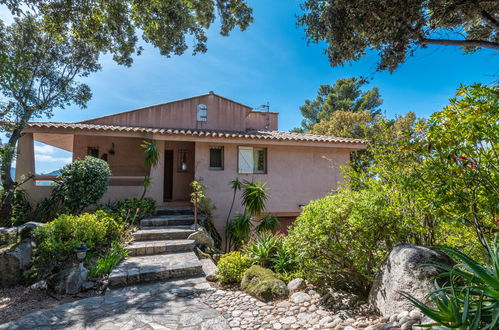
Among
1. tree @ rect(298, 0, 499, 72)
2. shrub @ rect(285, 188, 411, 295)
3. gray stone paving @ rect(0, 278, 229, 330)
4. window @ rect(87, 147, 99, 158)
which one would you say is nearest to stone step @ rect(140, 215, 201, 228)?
gray stone paving @ rect(0, 278, 229, 330)

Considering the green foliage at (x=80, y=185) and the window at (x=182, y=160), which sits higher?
the window at (x=182, y=160)

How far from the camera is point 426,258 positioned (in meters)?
3.21

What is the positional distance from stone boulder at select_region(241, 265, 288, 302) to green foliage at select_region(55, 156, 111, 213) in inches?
243

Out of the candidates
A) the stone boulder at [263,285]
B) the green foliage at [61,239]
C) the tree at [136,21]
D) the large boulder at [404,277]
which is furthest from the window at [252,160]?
the large boulder at [404,277]

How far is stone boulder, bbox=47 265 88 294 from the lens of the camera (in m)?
4.96

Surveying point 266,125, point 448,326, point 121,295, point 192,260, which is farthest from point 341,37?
point 266,125

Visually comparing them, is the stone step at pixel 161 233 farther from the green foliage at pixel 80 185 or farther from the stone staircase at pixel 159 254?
the green foliage at pixel 80 185

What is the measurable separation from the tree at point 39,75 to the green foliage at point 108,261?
466cm

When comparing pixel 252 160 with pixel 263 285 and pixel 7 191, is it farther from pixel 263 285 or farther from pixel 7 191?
pixel 7 191

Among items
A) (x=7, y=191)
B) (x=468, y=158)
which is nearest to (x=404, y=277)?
(x=468, y=158)

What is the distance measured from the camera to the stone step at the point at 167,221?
8320 mm

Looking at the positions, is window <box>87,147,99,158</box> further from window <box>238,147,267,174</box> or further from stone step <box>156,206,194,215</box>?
window <box>238,147,267,174</box>

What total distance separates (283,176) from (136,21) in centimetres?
811

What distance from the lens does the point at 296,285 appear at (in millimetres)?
4648
